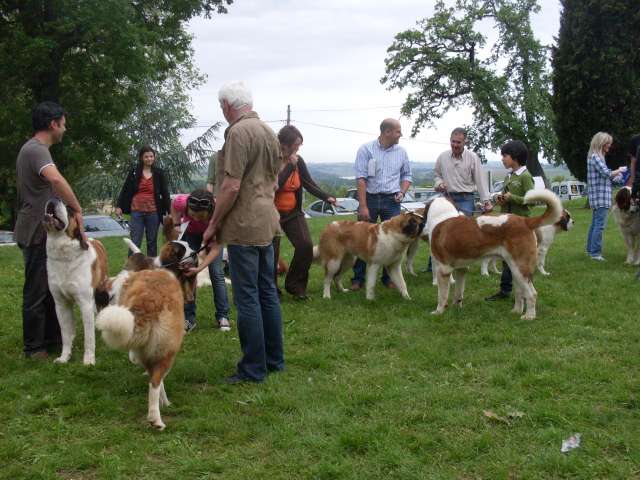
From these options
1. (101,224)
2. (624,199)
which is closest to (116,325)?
(624,199)

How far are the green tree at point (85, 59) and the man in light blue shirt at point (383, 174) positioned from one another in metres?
13.2

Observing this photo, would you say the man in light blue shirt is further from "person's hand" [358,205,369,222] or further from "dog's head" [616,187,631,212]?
"dog's head" [616,187,631,212]

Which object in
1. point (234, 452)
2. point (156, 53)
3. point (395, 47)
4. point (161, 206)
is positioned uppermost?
point (395, 47)

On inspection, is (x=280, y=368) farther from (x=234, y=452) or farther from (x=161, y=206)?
(x=161, y=206)

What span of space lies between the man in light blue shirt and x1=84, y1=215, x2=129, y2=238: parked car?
15.6m

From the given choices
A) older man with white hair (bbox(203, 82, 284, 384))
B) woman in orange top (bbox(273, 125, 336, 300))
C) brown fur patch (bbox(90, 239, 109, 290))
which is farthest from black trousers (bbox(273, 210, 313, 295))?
older man with white hair (bbox(203, 82, 284, 384))

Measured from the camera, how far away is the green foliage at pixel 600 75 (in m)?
20.0

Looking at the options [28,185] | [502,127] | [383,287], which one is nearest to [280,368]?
[28,185]

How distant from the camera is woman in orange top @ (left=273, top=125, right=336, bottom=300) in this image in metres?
7.22

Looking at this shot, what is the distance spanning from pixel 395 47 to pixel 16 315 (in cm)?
3255

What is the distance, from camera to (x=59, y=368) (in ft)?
17.5

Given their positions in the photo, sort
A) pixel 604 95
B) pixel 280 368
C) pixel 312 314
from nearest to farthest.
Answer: pixel 280 368, pixel 312 314, pixel 604 95

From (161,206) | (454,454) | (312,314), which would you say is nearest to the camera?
(454,454)

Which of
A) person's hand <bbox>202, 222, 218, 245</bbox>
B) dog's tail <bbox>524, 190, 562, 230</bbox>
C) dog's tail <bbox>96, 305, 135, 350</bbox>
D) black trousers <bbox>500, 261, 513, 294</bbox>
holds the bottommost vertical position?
black trousers <bbox>500, 261, 513, 294</bbox>
